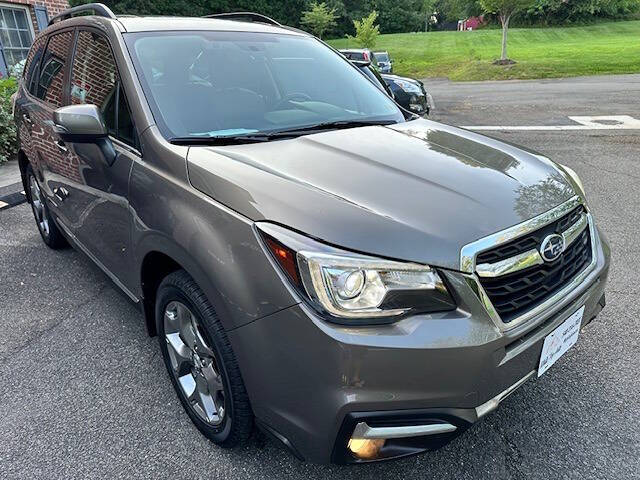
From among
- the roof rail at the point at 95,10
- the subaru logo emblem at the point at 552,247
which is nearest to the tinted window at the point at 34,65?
the roof rail at the point at 95,10

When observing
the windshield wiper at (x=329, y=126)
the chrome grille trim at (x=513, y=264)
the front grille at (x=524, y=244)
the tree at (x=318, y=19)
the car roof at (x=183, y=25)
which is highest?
the tree at (x=318, y=19)

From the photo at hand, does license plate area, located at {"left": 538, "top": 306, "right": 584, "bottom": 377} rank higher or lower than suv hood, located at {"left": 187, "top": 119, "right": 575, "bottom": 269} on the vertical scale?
lower

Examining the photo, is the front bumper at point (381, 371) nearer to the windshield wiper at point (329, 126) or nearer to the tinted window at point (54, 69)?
the windshield wiper at point (329, 126)

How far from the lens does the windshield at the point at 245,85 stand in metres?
2.35

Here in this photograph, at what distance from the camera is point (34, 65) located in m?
3.94

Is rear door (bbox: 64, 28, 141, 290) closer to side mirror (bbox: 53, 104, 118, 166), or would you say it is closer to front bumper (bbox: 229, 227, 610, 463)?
side mirror (bbox: 53, 104, 118, 166)

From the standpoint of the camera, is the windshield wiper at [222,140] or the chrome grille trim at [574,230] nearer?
the chrome grille trim at [574,230]

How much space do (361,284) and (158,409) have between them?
1442mm

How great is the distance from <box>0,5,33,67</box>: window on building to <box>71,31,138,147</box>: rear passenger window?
10.0 metres

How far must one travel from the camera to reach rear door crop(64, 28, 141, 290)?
2387 millimetres

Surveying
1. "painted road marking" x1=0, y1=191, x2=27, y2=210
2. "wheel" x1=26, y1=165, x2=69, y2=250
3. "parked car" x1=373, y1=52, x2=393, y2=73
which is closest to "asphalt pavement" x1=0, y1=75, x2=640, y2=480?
"wheel" x1=26, y1=165, x2=69, y2=250

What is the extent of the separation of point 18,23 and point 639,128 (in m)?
13.2

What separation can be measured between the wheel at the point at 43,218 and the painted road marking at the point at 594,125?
24.5 feet

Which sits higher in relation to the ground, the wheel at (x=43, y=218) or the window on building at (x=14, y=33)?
the window on building at (x=14, y=33)
